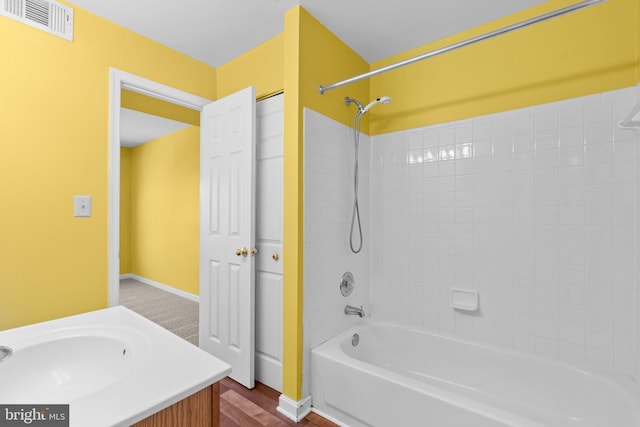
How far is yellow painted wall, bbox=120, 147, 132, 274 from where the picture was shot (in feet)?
18.0

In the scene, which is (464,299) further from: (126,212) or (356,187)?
(126,212)

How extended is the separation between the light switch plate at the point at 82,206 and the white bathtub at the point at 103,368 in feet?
2.33

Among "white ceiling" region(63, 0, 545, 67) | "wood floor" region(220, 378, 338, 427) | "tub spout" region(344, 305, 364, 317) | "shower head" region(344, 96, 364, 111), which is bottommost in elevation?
"wood floor" region(220, 378, 338, 427)

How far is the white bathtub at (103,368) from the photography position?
711 mm

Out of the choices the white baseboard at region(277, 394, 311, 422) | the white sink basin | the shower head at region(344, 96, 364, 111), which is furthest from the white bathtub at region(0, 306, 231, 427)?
the shower head at region(344, 96, 364, 111)

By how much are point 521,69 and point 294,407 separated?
2446mm

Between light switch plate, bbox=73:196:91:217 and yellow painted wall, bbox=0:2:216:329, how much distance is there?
0.02m

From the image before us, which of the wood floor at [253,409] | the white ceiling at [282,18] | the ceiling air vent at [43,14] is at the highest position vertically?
the white ceiling at [282,18]

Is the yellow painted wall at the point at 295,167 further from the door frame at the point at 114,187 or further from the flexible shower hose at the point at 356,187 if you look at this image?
the door frame at the point at 114,187

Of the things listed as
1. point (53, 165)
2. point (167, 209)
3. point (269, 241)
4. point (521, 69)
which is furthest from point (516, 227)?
point (167, 209)

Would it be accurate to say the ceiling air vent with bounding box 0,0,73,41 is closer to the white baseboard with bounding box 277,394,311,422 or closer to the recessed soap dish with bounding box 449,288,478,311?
the white baseboard with bounding box 277,394,311,422

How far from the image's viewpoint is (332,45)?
82.9 inches

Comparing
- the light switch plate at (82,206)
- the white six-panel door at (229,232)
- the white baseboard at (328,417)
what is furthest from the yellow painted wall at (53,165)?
the white baseboard at (328,417)

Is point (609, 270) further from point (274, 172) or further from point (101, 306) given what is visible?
point (101, 306)
